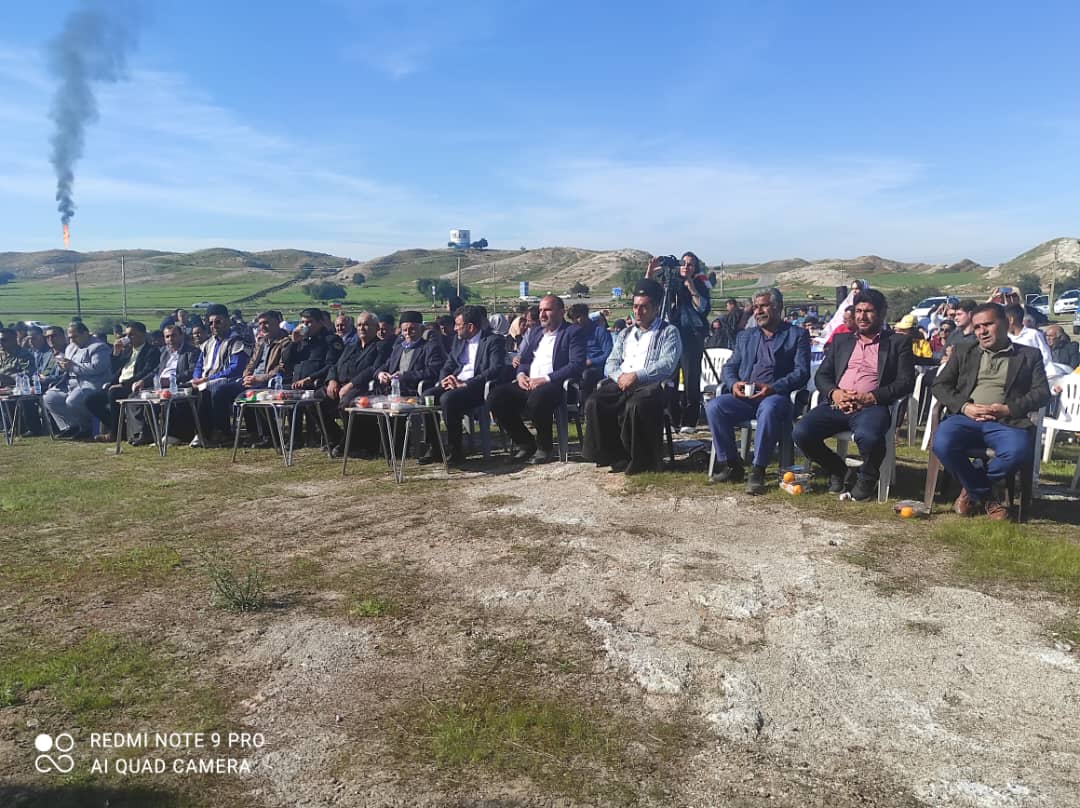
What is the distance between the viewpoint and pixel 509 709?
2.96 m

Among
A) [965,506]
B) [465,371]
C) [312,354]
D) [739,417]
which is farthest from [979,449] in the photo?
[312,354]

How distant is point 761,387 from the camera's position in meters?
6.43

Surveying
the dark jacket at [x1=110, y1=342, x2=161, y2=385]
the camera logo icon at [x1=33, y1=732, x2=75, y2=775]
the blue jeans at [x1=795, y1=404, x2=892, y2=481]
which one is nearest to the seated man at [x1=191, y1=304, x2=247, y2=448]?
the dark jacket at [x1=110, y1=342, x2=161, y2=385]

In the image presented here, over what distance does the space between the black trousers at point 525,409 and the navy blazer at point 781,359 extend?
1.66 meters

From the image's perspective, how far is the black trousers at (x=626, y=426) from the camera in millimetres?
6812

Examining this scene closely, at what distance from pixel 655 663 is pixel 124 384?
994 cm

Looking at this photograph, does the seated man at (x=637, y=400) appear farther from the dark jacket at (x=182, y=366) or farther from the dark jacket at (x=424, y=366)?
the dark jacket at (x=182, y=366)

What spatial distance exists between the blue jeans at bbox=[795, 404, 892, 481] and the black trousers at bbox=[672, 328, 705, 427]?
2.99m

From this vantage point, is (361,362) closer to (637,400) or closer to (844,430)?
(637,400)

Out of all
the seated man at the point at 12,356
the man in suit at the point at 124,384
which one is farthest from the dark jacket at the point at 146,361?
the seated man at the point at 12,356

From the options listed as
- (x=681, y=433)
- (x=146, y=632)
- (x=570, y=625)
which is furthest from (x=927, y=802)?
(x=681, y=433)

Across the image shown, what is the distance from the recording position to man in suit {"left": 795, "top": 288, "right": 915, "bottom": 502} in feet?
19.1

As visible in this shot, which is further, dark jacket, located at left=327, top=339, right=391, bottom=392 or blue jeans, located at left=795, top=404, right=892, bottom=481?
dark jacket, located at left=327, top=339, right=391, bottom=392

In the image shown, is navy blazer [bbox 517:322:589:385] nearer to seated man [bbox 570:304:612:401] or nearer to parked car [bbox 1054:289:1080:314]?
seated man [bbox 570:304:612:401]
